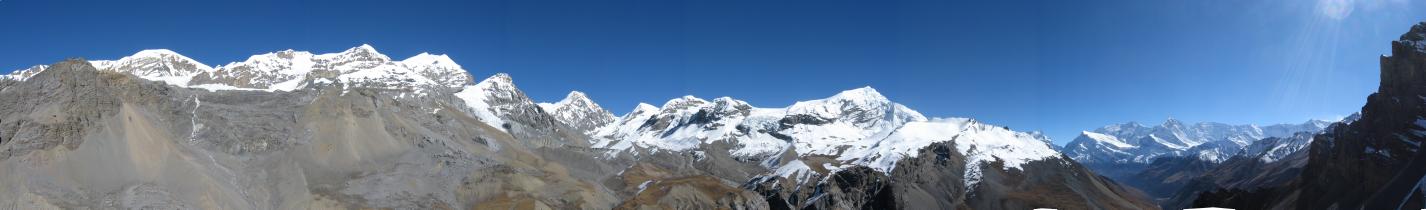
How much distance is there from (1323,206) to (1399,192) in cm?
3457

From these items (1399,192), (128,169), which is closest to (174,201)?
(128,169)

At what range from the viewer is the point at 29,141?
16612cm

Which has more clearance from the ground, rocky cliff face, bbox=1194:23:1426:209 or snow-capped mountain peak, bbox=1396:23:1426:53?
snow-capped mountain peak, bbox=1396:23:1426:53

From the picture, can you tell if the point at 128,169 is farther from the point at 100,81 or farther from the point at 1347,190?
the point at 1347,190

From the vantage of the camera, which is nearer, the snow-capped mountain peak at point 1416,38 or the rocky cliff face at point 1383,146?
the rocky cliff face at point 1383,146

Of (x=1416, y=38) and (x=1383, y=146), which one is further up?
(x=1416, y=38)

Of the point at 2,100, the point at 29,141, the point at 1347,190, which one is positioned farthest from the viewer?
the point at 2,100

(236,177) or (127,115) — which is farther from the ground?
(127,115)

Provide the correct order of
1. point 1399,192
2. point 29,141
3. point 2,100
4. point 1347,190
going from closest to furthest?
point 1399,192
point 1347,190
point 29,141
point 2,100

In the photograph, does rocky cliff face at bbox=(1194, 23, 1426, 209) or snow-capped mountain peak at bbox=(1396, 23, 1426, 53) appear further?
snow-capped mountain peak at bbox=(1396, 23, 1426, 53)

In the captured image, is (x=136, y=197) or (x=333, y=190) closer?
(x=136, y=197)

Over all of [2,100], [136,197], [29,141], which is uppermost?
[2,100]

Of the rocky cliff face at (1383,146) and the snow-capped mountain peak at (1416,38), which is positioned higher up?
the snow-capped mountain peak at (1416,38)

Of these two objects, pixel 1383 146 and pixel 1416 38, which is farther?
pixel 1383 146
